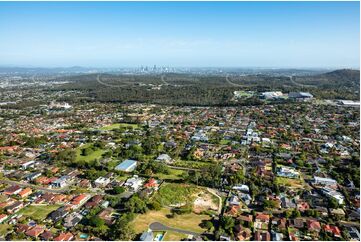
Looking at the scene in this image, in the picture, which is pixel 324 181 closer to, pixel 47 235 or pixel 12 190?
pixel 47 235

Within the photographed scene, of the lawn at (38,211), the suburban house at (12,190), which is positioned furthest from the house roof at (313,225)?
the suburban house at (12,190)

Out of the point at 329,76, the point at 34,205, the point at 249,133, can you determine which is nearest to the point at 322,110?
the point at 249,133

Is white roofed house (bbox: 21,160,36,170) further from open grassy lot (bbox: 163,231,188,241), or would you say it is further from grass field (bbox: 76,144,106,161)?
open grassy lot (bbox: 163,231,188,241)

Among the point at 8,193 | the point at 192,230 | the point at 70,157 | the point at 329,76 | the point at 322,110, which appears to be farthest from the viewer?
the point at 329,76

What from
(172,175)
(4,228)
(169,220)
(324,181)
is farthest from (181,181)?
(4,228)

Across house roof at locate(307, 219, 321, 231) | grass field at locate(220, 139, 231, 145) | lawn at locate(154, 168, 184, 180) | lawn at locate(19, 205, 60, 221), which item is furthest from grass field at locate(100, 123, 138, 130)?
house roof at locate(307, 219, 321, 231)

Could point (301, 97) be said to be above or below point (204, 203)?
above

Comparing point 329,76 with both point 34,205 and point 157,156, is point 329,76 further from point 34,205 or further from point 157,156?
point 34,205

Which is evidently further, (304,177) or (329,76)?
(329,76)
